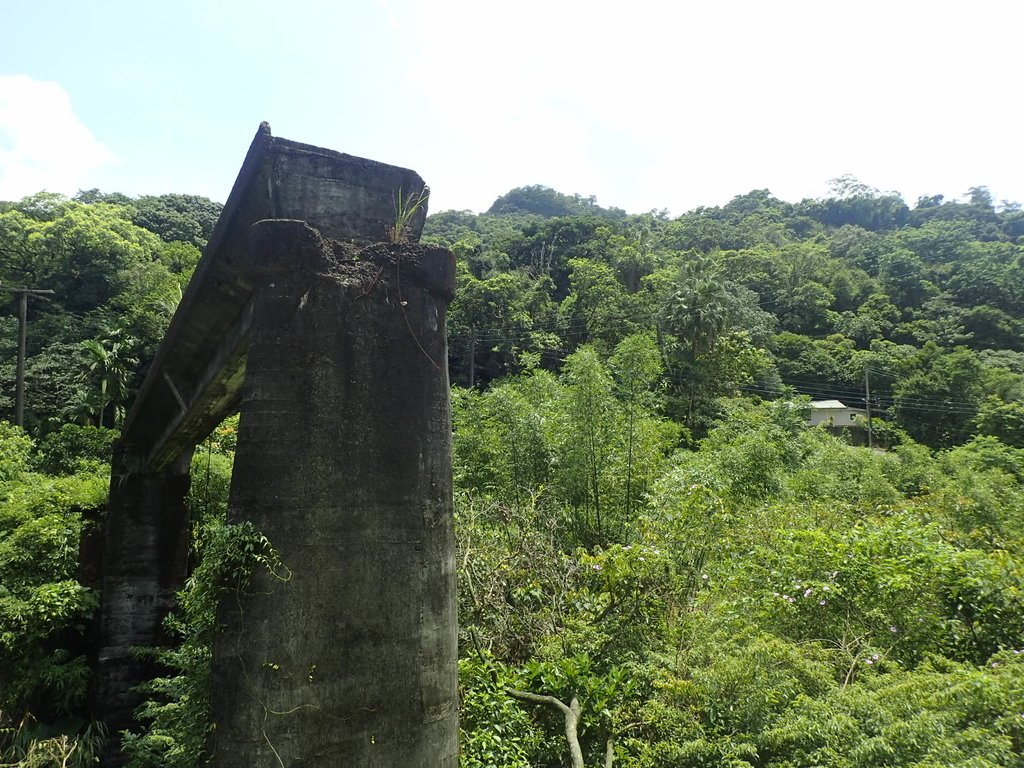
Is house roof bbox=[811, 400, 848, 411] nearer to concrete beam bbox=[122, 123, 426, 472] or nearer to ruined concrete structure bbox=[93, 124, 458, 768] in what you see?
concrete beam bbox=[122, 123, 426, 472]

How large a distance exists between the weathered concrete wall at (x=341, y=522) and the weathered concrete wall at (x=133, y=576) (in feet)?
24.6

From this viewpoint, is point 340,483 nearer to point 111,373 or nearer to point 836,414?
point 111,373

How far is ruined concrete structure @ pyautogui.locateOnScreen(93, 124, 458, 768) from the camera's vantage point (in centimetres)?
237

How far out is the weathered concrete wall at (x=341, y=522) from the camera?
7.74ft

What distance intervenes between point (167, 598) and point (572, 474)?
664 cm

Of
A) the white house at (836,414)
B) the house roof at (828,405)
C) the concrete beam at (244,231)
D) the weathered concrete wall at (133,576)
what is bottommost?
the weathered concrete wall at (133,576)

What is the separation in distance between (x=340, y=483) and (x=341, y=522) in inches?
6.6

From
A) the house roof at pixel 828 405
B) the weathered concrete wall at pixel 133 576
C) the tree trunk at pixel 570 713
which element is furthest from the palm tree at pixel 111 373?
the house roof at pixel 828 405

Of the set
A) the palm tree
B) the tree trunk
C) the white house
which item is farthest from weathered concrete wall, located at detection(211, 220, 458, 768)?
the white house

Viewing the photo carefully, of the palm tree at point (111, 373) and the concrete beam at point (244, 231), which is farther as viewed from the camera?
the palm tree at point (111, 373)

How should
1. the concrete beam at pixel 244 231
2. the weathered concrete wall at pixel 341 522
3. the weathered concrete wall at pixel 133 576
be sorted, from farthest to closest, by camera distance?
the weathered concrete wall at pixel 133 576, the concrete beam at pixel 244 231, the weathered concrete wall at pixel 341 522

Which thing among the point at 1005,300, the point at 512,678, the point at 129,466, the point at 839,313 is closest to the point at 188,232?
the point at 129,466

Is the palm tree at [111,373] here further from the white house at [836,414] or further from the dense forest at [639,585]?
the white house at [836,414]

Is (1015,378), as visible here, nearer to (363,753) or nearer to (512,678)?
(512,678)
